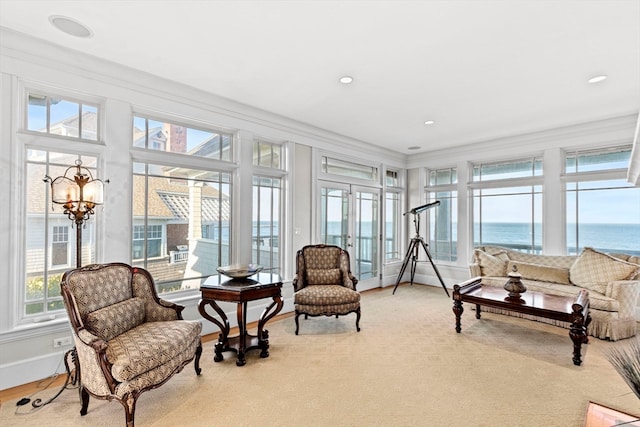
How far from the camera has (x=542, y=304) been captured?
10.7ft

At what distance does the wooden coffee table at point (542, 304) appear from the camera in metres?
2.86

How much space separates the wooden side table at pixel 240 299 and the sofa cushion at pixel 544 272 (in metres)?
3.60

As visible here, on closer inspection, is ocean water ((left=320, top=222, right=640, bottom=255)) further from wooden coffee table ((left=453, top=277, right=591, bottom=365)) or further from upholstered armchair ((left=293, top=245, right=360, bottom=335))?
wooden coffee table ((left=453, top=277, right=591, bottom=365))

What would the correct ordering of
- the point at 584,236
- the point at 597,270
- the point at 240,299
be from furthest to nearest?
the point at 584,236
the point at 597,270
the point at 240,299

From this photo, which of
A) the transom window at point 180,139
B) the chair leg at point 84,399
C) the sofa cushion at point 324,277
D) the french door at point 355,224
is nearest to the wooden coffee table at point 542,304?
the sofa cushion at point 324,277

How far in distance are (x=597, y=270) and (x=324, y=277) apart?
3.35 metres

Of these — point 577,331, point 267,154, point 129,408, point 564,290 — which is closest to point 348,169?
point 267,154

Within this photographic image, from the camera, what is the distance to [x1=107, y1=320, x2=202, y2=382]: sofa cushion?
6.29 ft

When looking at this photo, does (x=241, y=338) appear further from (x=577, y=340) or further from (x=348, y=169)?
(x=348, y=169)

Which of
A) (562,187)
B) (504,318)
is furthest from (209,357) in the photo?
(562,187)

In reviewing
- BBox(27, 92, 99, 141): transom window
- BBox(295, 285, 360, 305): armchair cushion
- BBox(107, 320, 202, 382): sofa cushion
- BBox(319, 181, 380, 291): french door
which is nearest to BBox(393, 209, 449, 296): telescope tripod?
BBox(319, 181, 380, 291): french door

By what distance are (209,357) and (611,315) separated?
4213 mm

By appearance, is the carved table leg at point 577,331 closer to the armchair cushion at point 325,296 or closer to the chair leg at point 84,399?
the armchair cushion at point 325,296

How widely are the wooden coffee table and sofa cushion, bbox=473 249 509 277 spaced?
0.66 metres
